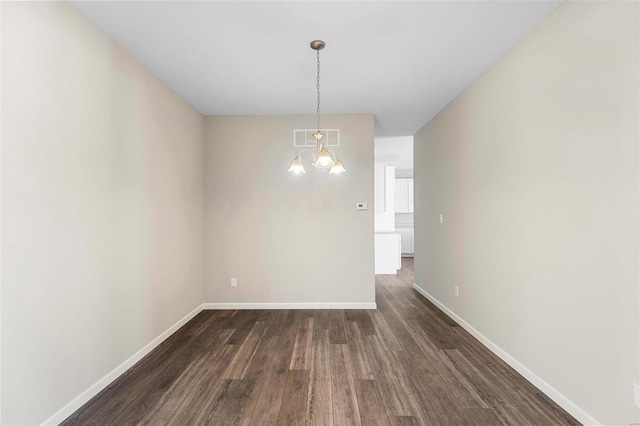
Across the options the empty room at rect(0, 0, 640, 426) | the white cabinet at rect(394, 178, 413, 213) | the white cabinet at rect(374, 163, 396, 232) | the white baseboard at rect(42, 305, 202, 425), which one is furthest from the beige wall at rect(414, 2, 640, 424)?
the white cabinet at rect(394, 178, 413, 213)

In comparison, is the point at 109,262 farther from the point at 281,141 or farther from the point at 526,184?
the point at 526,184

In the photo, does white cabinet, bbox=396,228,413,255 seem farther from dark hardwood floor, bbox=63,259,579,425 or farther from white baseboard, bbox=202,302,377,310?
dark hardwood floor, bbox=63,259,579,425

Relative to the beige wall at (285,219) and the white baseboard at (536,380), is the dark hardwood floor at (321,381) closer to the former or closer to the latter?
the white baseboard at (536,380)

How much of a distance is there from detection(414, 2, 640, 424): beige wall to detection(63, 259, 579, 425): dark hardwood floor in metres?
0.35

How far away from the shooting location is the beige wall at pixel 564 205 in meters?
1.55

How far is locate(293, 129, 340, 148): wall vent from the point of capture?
4.03m

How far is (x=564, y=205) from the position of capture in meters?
1.90

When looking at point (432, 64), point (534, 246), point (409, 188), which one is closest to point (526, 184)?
point (534, 246)

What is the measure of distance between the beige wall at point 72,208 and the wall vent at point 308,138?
5.51 ft

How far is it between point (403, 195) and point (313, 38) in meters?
7.21

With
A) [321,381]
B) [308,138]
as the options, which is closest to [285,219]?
[308,138]

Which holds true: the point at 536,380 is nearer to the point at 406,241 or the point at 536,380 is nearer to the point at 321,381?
the point at 321,381

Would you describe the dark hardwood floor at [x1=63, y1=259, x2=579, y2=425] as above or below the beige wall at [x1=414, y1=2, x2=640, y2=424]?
below

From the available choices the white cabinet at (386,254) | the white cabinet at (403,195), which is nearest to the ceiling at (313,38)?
the white cabinet at (386,254)
